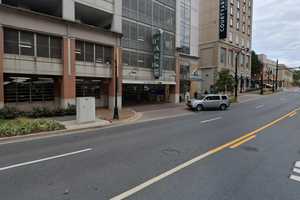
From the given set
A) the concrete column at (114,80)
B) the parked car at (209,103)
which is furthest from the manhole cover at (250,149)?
the concrete column at (114,80)

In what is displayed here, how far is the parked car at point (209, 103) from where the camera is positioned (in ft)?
74.4

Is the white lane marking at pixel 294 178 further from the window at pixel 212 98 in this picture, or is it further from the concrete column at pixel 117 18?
the concrete column at pixel 117 18

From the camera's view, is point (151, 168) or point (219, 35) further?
point (219, 35)

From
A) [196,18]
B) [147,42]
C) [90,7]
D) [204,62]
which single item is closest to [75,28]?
[90,7]

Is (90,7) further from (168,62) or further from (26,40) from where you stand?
(168,62)

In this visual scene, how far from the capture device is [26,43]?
17.2 metres

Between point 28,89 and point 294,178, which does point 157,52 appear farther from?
point 294,178

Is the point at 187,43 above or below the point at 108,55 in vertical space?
above

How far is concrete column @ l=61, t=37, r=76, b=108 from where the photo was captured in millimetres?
18984

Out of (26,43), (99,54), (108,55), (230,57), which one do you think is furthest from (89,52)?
(230,57)

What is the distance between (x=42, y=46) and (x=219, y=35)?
36.5m

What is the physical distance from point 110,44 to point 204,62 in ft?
99.9

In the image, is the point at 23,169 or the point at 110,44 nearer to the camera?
the point at 23,169

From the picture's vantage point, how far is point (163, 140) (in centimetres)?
928
